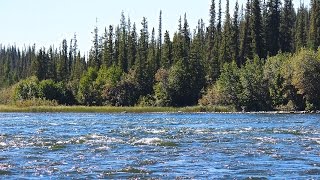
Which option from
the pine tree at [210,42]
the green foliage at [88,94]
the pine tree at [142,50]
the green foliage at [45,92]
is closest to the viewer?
the pine tree at [210,42]

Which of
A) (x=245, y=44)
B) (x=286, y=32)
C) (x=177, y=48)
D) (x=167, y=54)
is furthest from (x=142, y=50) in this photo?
(x=286, y=32)

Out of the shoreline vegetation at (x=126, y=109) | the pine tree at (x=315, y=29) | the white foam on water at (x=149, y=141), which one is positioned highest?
the pine tree at (x=315, y=29)

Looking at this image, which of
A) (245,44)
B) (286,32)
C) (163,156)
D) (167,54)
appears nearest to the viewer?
(163,156)

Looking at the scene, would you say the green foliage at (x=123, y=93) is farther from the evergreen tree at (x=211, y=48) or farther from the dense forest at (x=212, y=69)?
the evergreen tree at (x=211, y=48)

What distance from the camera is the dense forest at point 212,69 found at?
90688 millimetres

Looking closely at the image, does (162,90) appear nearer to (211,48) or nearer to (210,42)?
(211,48)

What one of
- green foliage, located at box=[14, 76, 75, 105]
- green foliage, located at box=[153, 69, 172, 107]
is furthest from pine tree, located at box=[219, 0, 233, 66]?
green foliage, located at box=[14, 76, 75, 105]

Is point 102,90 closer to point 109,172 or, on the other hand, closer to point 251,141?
point 251,141

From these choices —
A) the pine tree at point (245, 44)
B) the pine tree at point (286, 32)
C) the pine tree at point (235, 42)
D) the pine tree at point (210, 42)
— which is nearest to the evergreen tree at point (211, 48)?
the pine tree at point (210, 42)

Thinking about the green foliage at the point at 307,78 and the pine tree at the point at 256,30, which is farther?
the pine tree at the point at 256,30

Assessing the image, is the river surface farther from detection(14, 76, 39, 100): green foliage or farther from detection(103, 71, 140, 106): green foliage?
detection(14, 76, 39, 100): green foliage

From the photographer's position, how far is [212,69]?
112125 millimetres

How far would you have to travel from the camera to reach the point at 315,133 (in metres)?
40.2

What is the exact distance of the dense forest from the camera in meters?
90.7
